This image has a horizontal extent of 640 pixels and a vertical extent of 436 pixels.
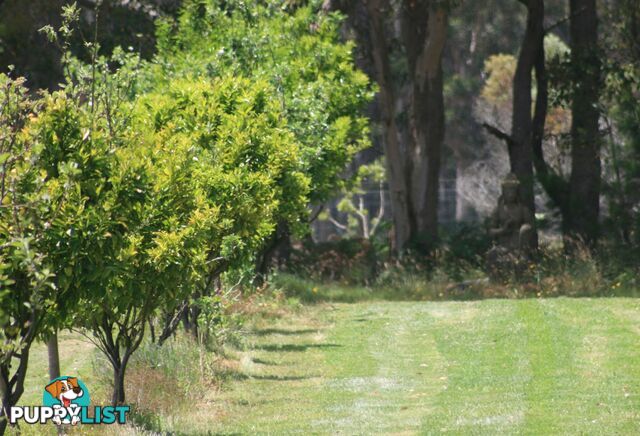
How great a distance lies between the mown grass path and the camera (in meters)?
12.5

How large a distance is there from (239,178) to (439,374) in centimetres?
345

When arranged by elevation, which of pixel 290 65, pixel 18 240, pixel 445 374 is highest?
pixel 290 65

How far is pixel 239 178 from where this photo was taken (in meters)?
14.1

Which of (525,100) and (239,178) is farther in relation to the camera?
→ (525,100)

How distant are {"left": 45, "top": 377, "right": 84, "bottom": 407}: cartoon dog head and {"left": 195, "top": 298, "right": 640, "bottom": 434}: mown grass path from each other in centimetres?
237

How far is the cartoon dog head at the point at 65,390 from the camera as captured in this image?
10133mm

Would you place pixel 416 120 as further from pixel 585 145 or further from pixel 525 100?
pixel 585 145

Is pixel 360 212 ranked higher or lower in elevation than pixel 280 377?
higher

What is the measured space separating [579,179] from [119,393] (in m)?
18.9

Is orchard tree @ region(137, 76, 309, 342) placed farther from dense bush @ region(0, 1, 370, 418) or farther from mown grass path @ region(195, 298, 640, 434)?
mown grass path @ region(195, 298, 640, 434)

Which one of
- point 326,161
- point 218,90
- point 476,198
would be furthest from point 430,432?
point 476,198

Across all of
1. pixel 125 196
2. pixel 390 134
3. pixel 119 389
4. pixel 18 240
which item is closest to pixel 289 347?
pixel 119 389

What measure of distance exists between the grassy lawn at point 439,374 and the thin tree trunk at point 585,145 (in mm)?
6676

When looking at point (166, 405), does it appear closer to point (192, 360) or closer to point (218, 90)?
point (192, 360)
